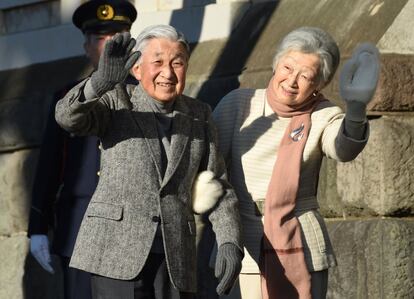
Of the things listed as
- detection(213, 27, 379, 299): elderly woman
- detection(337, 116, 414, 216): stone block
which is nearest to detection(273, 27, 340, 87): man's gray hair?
detection(213, 27, 379, 299): elderly woman

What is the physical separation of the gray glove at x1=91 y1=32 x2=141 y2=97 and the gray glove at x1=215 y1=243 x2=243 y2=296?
749 mm

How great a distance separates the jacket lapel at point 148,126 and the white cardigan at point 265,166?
38 centimetres

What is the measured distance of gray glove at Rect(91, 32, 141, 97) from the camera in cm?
621

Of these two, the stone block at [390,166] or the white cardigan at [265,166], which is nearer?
the white cardigan at [265,166]

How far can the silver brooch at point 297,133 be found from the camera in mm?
6723

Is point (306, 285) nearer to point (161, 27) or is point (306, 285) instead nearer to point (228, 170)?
point (228, 170)

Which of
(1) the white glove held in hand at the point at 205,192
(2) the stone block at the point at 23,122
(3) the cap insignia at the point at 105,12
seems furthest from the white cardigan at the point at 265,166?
(2) the stone block at the point at 23,122

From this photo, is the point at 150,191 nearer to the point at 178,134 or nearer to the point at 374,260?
the point at 178,134

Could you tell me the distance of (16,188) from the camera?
1098cm

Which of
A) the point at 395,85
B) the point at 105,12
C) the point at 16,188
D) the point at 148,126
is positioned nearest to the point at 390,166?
the point at 395,85

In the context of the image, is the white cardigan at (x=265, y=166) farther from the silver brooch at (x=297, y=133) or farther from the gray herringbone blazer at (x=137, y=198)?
the gray herringbone blazer at (x=137, y=198)

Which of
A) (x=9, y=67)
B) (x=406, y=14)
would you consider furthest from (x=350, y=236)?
(x=9, y=67)

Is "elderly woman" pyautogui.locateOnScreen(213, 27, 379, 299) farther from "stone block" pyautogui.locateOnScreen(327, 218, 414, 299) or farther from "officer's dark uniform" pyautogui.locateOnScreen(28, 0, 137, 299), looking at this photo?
"stone block" pyautogui.locateOnScreen(327, 218, 414, 299)

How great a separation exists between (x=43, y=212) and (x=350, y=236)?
1437 millimetres
